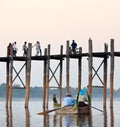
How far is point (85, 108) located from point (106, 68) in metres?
8.37

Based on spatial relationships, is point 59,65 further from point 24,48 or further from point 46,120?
point 46,120

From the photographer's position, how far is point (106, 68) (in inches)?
1954

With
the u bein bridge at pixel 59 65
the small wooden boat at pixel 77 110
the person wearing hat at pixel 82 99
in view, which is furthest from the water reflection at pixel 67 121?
the u bein bridge at pixel 59 65

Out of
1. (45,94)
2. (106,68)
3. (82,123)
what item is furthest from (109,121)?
(45,94)

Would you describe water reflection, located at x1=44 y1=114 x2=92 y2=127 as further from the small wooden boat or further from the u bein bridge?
the u bein bridge

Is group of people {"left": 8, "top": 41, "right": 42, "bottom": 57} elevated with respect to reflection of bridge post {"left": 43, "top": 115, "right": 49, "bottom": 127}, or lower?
elevated

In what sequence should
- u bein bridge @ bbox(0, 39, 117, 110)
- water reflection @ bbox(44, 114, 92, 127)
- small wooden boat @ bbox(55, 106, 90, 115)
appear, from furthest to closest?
u bein bridge @ bbox(0, 39, 117, 110) → small wooden boat @ bbox(55, 106, 90, 115) → water reflection @ bbox(44, 114, 92, 127)

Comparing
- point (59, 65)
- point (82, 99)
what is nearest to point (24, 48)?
point (59, 65)

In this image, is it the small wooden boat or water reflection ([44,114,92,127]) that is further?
the small wooden boat

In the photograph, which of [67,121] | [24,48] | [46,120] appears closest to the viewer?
[67,121]

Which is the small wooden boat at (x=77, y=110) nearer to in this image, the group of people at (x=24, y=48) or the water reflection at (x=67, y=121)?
the water reflection at (x=67, y=121)

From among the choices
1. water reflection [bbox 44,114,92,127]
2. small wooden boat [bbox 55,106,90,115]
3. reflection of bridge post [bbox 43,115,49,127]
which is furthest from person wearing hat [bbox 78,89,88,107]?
reflection of bridge post [bbox 43,115,49,127]

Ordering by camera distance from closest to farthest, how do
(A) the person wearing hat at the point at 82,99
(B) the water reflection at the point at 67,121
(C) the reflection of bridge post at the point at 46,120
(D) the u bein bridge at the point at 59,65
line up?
(B) the water reflection at the point at 67,121 → (C) the reflection of bridge post at the point at 46,120 → (A) the person wearing hat at the point at 82,99 → (D) the u bein bridge at the point at 59,65

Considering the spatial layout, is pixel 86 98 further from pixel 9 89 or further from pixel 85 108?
pixel 9 89
